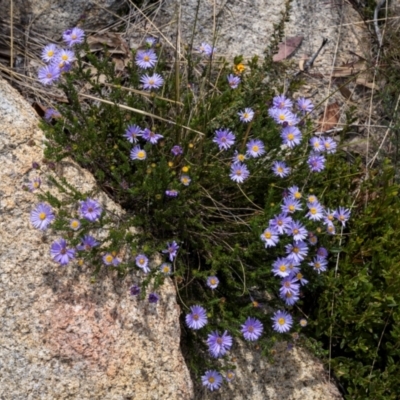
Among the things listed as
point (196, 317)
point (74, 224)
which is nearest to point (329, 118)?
point (196, 317)

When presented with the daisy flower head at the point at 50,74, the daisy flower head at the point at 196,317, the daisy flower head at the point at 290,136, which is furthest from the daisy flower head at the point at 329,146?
the daisy flower head at the point at 50,74

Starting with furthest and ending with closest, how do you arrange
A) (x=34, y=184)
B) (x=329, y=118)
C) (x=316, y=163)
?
(x=329, y=118), (x=316, y=163), (x=34, y=184)

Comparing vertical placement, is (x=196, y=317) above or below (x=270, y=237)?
below

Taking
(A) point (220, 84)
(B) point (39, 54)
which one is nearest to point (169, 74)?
(A) point (220, 84)

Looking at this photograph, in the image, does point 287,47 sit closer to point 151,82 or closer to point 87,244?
point 151,82

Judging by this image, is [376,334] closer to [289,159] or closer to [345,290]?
[345,290]

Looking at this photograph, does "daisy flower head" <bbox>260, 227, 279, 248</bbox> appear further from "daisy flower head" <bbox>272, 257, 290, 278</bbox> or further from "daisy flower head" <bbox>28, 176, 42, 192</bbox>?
→ "daisy flower head" <bbox>28, 176, 42, 192</bbox>

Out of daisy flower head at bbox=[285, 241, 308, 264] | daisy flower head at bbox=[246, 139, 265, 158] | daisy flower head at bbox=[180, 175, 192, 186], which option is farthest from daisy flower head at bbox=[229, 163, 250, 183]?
daisy flower head at bbox=[285, 241, 308, 264]
